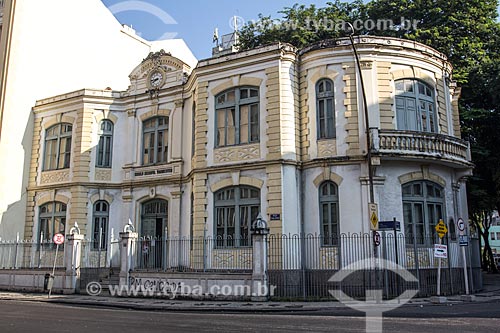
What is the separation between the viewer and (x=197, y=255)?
825 inches

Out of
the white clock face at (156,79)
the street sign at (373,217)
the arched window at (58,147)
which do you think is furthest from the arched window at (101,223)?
the street sign at (373,217)

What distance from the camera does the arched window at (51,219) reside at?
2667cm

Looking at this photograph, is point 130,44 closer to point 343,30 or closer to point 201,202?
point 343,30

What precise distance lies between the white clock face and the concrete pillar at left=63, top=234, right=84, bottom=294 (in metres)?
9.25

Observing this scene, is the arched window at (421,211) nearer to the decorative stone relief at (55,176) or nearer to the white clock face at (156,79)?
the white clock face at (156,79)

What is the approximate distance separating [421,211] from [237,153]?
808cm

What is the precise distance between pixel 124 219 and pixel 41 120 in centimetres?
818

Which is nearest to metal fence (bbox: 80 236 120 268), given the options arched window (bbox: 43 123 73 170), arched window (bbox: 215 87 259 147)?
arched window (bbox: 43 123 73 170)

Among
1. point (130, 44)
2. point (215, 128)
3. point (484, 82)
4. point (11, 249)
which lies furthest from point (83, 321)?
point (130, 44)

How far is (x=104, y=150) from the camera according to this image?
88.7 feet

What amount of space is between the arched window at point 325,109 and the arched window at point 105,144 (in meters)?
12.3

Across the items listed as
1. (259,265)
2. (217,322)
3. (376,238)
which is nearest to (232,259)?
(259,265)

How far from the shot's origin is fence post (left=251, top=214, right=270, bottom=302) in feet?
56.6

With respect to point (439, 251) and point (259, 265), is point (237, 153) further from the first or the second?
point (439, 251)
